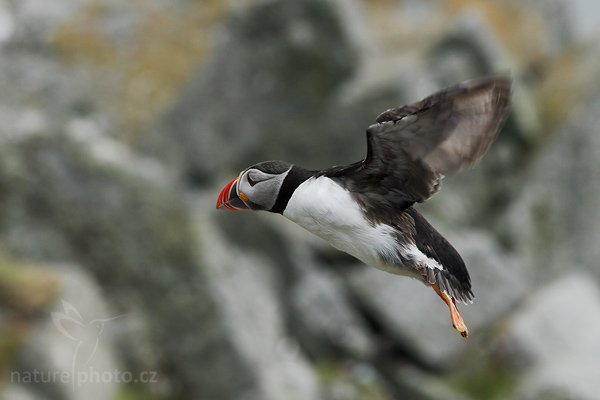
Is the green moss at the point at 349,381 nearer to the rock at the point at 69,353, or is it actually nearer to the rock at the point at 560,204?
the rock at the point at 69,353

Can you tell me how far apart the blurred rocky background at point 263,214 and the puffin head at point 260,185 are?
4.15 meters

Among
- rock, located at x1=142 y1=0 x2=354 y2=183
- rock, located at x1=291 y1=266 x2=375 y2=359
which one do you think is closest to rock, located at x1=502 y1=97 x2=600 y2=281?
rock, located at x1=142 y1=0 x2=354 y2=183

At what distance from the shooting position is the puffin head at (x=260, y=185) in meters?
4.89

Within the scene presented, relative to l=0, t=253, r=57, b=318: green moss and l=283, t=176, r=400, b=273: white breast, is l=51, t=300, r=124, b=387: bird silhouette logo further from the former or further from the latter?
l=283, t=176, r=400, b=273: white breast

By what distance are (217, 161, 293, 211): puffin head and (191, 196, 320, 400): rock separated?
4.66 meters

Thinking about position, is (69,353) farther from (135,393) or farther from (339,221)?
(339,221)

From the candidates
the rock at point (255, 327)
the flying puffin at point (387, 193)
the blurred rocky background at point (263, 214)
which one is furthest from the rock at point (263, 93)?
the flying puffin at point (387, 193)

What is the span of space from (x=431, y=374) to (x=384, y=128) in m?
7.82

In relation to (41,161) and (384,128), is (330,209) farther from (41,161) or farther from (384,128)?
(41,161)

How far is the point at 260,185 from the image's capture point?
489 cm

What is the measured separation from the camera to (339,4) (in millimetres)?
13750

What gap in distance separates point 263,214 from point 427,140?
25.9 ft

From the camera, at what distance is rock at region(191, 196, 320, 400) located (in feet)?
31.3

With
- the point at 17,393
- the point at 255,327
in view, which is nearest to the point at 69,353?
the point at 17,393
